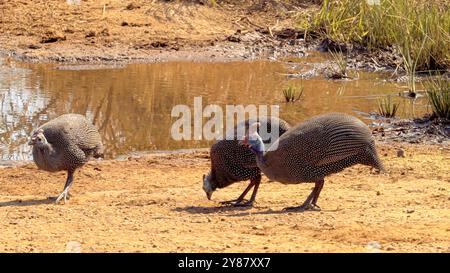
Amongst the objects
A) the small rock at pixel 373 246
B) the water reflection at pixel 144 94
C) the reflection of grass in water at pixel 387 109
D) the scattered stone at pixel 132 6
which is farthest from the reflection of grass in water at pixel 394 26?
the small rock at pixel 373 246

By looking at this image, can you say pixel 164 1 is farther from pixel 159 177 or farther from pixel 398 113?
pixel 159 177

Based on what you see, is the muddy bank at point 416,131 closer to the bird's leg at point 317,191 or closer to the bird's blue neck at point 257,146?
the bird's leg at point 317,191

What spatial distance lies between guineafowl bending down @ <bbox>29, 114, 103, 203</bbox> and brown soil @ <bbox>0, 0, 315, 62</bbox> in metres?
6.27

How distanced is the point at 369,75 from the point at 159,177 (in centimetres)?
592

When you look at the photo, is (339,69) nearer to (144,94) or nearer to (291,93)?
(291,93)

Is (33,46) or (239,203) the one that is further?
(33,46)

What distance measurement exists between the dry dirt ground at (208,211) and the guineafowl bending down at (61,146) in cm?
27

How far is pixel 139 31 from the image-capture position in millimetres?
14797

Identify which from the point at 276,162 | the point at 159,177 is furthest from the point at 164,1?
the point at 276,162

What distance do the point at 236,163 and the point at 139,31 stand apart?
8046 millimetres

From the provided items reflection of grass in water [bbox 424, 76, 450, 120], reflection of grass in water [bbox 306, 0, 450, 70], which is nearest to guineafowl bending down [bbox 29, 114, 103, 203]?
reflection of grass in water [bbox 424, 76, 450, 120]

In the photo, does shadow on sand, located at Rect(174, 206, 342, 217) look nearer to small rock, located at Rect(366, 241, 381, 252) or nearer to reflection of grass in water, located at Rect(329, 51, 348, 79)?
small rock, located at Rect(366, 241, 381, 252)

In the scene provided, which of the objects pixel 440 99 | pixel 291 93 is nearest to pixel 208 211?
pixel 440 99

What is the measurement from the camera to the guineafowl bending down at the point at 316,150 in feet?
21.5
